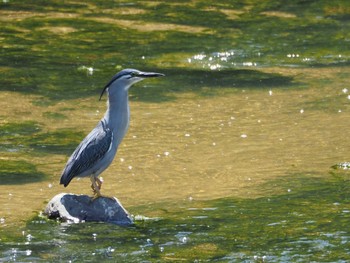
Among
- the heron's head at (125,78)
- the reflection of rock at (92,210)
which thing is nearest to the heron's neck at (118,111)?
the heron's head at (125,78)

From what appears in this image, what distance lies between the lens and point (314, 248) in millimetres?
8812

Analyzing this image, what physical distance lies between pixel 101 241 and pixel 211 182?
237 cm

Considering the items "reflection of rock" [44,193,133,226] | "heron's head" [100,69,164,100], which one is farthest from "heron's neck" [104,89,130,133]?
"reflection of rock" [44,193,133,226]

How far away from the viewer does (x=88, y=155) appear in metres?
9.50

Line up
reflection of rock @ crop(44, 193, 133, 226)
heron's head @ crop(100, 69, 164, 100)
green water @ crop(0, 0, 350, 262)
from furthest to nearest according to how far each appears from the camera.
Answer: heron's head @ crop(100, 69, 164, 100), reflection of rock @ crop(44, 193, 133, 226), green water @ crop(0, 0, 350, 262)

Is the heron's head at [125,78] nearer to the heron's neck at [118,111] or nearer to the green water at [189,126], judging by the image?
the heron's neck at [118,111]

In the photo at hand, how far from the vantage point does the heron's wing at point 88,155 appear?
31.1 feet

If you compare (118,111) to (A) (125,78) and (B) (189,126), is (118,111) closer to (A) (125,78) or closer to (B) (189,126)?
(A) (125,78)

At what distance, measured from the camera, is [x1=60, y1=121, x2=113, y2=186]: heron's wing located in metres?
9.49

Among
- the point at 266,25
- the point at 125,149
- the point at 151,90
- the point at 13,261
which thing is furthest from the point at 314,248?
the point at 266,25

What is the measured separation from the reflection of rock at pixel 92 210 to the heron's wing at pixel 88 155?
197 mm

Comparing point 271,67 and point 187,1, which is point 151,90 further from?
point 187,1

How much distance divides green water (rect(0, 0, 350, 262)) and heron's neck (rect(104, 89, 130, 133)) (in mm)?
825

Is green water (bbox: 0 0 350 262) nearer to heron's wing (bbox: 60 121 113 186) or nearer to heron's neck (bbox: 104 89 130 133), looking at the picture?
heron's wing (bbox: 60 121 113 186)
